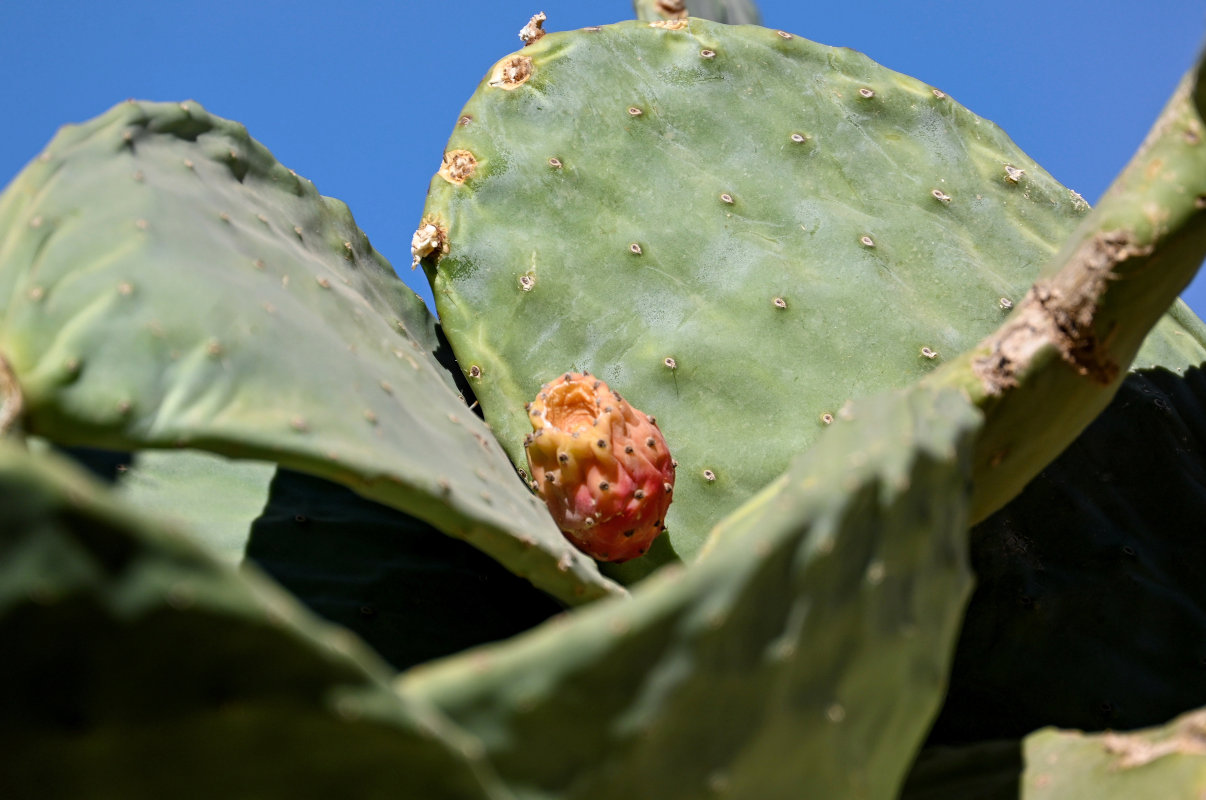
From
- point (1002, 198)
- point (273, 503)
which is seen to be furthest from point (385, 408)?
point (1002, 198)

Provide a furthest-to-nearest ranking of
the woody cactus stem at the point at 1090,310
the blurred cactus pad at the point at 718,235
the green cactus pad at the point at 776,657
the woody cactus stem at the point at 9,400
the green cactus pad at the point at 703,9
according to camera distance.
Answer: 1. the green cactus pad at the point at 703,9
2. the blurred cactus pad at the point at 718,235
3. the woody cactus stem at the point at 1090,310
4. the woody cactus stem at the point at 9,400
5. the green cactus pad at the point at 776,657

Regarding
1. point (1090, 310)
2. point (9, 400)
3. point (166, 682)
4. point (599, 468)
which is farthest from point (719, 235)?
point (166, 682)

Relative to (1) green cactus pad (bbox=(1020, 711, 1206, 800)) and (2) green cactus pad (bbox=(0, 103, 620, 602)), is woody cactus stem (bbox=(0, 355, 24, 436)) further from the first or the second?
(1) green cactus pad (bbox=(1020, 711, 1206, 800))

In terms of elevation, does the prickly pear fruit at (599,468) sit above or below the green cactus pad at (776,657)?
below

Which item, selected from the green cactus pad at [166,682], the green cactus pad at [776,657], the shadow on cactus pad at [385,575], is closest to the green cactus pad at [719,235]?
the shadow on cactus pad at [385,575]

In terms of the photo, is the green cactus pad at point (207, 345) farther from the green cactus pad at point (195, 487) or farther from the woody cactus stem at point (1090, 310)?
the woody cactus stem at point (1090, 310)

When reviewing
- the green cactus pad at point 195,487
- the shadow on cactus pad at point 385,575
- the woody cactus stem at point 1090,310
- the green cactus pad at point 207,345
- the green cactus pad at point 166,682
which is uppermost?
the woody cactus stem at point 1090,310

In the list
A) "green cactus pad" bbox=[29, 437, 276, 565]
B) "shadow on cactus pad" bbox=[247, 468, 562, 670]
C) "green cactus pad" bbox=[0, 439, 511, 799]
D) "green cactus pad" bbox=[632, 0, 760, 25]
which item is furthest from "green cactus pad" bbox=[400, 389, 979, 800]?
"green cactus pad" bbox=[632, 0, 760, 25]
